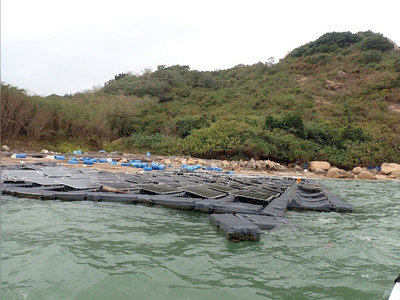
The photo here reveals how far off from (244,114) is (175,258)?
1112 inches

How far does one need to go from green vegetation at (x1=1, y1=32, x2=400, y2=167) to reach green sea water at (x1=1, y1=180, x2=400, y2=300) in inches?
653

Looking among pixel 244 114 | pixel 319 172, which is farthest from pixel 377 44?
pixel 319 172

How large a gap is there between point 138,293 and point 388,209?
302 inches

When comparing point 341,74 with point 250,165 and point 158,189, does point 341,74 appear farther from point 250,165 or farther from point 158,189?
point 158,189

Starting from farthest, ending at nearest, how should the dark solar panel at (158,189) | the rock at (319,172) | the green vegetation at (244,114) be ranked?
the green vegetation at (244,114) < the rock at (319,172) < the dark solar panel at (158,189)

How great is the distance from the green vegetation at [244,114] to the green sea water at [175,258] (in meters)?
16.6

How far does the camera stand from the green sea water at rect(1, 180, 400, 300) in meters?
2.68

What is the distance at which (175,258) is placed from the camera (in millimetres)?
3436

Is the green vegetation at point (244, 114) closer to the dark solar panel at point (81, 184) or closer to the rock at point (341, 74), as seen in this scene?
the rock at point (341, 74)

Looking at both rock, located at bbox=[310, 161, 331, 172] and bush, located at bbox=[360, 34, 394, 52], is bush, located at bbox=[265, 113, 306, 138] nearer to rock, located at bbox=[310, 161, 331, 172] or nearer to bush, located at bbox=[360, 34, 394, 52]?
rock, located at bbox=[310, 161, 331, 172]

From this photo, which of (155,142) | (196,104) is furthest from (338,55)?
(155,142)

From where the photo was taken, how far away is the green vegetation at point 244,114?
855 inches

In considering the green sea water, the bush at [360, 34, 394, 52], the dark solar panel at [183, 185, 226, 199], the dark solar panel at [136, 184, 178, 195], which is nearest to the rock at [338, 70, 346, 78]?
the bush at [360, 34, 394, 52]

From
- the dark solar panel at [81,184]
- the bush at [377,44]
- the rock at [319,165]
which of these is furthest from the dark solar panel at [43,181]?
the bush at [377,44]
